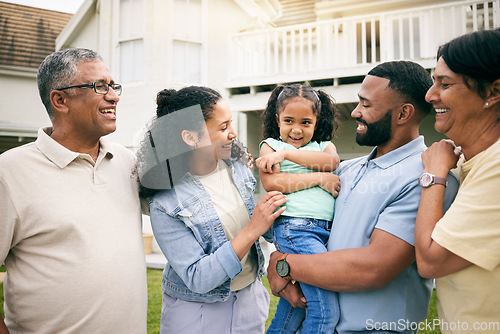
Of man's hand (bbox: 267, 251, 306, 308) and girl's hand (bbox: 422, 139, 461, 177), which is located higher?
girl's hand (bbox: 422, 139, 461, 177)

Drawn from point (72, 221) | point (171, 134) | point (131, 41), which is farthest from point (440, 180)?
point (131, 41)

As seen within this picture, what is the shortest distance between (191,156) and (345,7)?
23.8 ft

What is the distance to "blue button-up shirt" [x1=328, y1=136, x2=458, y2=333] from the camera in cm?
172

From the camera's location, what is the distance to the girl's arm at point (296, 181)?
211 centimetres

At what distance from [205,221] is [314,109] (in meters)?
1.00

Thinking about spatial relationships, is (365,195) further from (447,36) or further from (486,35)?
(447,36)

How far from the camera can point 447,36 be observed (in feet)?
23.1

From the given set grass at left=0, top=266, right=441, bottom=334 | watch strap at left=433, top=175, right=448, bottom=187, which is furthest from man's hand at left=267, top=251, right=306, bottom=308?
grass at left=0, top=266, right=441, bottom=334

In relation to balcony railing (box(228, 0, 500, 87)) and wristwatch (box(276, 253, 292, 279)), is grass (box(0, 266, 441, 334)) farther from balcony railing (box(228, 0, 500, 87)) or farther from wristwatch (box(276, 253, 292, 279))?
balcony railing (box(228, 0, 500, 87))

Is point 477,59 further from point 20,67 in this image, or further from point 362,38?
point 20,67

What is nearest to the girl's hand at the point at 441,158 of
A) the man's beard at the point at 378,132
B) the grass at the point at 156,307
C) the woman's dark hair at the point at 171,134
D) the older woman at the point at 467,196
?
the older woman at the point at 467,196

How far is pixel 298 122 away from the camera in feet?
7.82

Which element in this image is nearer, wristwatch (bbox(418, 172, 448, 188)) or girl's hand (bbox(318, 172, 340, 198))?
wristwatch (bbox(418, 172, 448, 188))

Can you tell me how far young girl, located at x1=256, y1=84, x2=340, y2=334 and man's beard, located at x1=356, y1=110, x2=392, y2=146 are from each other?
272 mm
